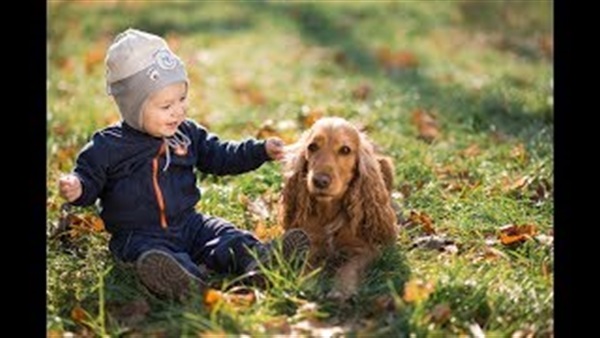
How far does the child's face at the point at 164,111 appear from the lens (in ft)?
16.8

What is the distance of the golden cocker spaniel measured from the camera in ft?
16.3

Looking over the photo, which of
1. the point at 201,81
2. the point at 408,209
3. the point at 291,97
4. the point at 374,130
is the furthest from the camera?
the point at 201,81

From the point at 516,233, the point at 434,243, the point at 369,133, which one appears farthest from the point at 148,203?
the point at 369,133

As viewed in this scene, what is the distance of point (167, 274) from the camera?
4.62m

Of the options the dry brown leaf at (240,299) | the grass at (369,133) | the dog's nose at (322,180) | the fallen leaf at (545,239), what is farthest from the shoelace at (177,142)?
the fallen leaf at (545,239)

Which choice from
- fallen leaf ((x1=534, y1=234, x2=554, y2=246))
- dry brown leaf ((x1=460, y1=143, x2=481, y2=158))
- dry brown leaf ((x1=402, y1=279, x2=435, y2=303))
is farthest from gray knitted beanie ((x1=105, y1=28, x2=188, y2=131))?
dry brown leaf ((x1=460, y1=143, x2=481, y2=158))

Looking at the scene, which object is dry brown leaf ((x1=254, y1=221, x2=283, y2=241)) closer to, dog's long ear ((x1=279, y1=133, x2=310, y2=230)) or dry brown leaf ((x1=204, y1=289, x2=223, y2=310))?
dog's long ear ((x1=279, y1=133, x2=310, y2=230))

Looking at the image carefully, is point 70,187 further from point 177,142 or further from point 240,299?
point 240,299

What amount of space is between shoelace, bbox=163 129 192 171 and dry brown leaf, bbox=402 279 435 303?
57.6 inches

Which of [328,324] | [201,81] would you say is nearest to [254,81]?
[201,81]

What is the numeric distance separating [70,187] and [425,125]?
4.11 m
